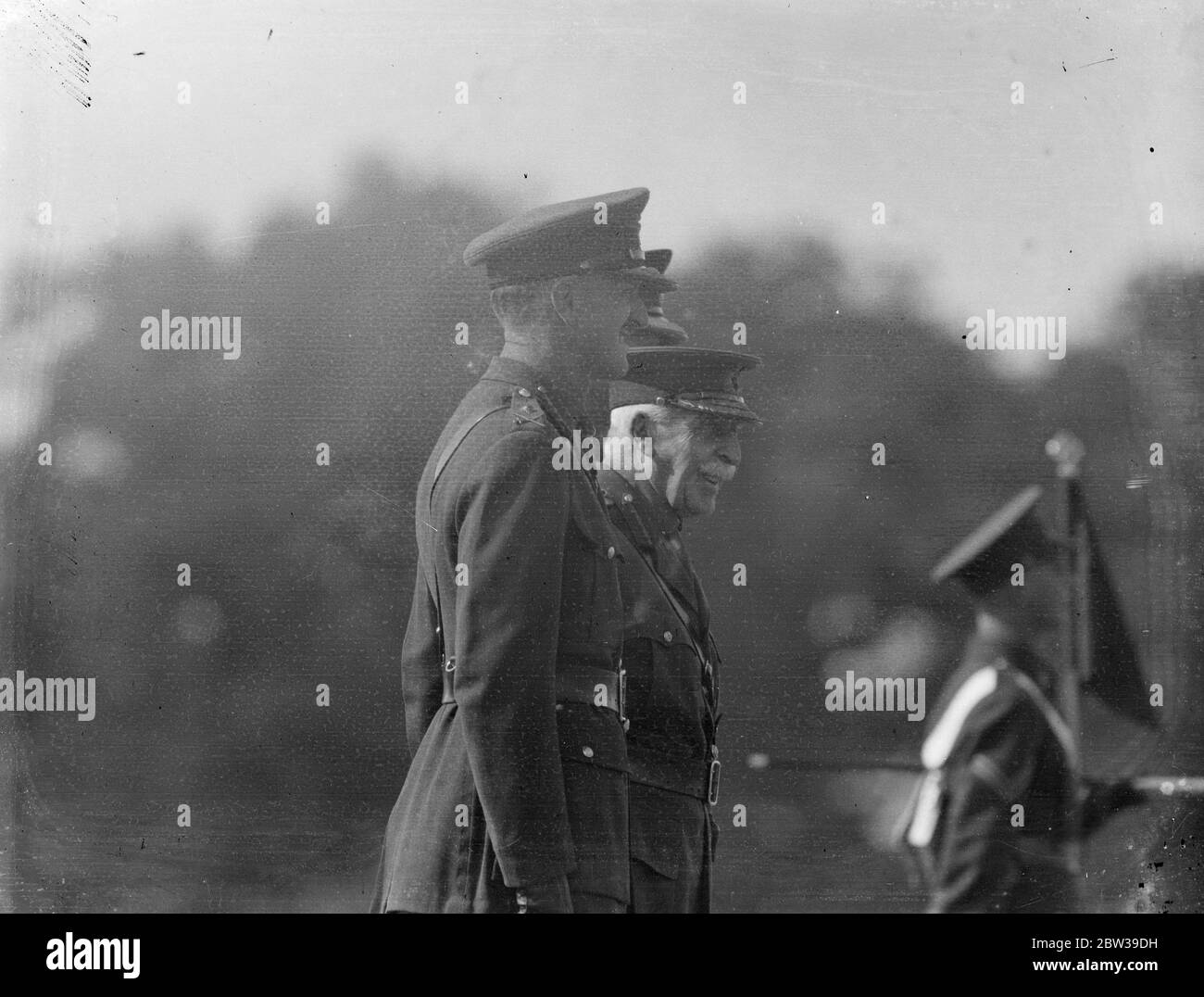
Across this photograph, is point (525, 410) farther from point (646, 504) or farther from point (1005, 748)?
point (1005, 748)

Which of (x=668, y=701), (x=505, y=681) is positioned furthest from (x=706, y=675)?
(x=505, y=681)

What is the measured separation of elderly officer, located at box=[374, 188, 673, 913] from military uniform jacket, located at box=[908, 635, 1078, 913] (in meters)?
0.68

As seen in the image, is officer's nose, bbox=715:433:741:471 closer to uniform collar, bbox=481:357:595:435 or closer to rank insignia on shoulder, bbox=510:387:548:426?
uniform collar, bbox=481:357:595:435

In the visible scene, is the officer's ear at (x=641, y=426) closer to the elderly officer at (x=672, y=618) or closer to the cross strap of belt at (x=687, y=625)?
the elderly officer at (x=672, y=618)

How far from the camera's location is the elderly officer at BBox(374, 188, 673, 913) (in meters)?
2.48

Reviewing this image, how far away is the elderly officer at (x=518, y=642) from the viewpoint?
8.14 feet

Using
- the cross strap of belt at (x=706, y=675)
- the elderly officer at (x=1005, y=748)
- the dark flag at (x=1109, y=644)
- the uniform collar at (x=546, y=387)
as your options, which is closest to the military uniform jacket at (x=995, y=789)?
the elderly officer at (x=1005, y=748)

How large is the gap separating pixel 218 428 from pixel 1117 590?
76.5 inches

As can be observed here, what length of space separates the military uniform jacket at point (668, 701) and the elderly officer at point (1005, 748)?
46 centimetres

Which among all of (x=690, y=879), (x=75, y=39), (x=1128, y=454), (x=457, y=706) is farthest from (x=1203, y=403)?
(x=75, y=39)

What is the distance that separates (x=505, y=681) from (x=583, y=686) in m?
0.16

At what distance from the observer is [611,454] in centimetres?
262

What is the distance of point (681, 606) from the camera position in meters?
2.58

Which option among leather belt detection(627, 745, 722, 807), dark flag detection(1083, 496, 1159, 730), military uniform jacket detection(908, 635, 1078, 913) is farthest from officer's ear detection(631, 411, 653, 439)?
dark flag detection(1083, 496, 1159, 730)
